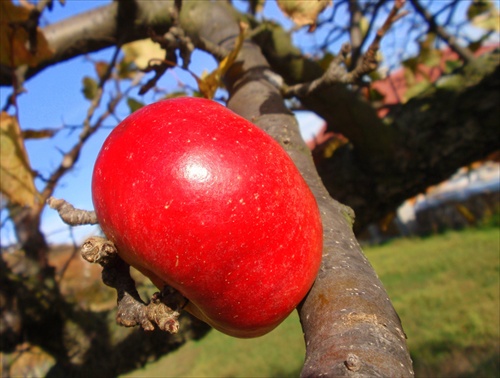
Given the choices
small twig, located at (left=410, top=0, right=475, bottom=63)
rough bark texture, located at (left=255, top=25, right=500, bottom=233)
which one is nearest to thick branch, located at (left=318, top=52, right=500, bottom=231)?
rough bark texture, located at (left=255, top=25, right=500, bottom=233)

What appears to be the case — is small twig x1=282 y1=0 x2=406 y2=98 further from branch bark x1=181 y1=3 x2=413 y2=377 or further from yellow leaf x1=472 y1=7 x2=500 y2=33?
Answer: yellow leaf x1=472 y1=7 x2=500 y2=33

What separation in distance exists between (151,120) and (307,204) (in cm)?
24

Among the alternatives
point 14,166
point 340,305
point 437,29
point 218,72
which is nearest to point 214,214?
point 340,305

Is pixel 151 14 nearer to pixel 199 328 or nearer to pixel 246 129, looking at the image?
pixel 246 129

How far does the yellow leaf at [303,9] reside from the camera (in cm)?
105

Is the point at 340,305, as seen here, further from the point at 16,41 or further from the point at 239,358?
the point at 239,358

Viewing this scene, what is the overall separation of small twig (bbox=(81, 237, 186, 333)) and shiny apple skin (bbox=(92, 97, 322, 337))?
2 centimetres

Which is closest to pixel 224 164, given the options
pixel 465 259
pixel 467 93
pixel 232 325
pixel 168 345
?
pixel 232 325

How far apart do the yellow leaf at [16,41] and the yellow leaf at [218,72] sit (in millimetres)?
564

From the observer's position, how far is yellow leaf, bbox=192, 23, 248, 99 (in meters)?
0.97

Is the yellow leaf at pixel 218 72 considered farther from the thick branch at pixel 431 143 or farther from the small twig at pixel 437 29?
the small twig at pixel 437 29

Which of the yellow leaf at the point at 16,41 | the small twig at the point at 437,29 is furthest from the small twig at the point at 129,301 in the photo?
the small twig at the point at 437,29

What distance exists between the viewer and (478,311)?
2.36 m

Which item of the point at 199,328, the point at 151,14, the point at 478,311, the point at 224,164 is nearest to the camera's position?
the point at 224,164
